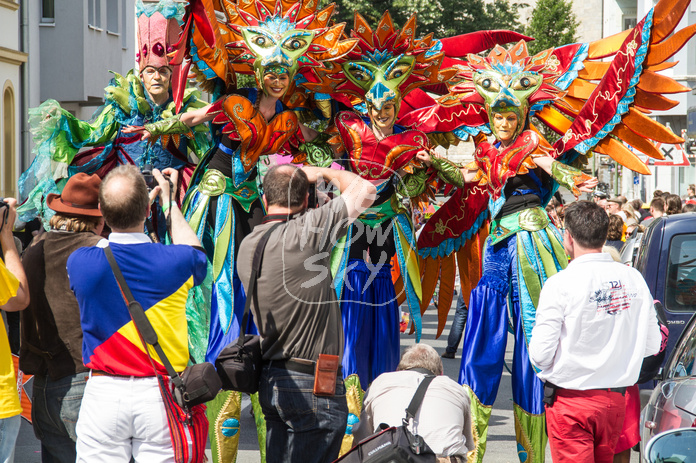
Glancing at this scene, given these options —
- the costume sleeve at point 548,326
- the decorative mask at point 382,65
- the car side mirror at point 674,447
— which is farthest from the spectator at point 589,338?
the decorative mask at point 382,65

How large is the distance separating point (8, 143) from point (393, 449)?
15807 mm

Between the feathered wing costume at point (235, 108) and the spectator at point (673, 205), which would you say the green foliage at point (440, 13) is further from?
the feathered wing costume at point (235, 108)

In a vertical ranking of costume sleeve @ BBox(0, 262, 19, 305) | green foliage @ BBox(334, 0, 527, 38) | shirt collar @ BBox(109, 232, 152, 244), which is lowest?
costume sleeve @ BBox(0, 262, 19, 305)

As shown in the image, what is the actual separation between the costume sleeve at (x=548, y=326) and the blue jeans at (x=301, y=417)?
894 millimetres

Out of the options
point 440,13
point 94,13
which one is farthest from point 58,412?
point 440,13

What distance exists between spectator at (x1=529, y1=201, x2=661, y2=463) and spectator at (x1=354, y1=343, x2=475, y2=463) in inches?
15.9

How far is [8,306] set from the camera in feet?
12.1

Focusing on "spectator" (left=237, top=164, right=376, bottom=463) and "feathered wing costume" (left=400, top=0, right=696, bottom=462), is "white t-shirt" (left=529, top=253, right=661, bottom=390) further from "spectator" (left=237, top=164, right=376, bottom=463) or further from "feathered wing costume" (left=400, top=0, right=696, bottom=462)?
"feathered wing costume" (left=400, top=0, right=696, bottom=462)

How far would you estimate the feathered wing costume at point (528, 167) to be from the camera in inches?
206

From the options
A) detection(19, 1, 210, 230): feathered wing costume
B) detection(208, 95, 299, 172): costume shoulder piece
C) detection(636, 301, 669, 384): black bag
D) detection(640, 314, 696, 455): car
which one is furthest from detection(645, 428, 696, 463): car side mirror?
detection(19, 1, 210, 230): feathered wing costume

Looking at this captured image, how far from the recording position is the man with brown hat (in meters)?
3.82

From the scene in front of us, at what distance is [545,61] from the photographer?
5.71 m

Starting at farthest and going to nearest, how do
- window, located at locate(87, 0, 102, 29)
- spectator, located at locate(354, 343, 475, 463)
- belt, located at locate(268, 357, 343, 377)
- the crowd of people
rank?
window, located at locate(87, 0, 102, 29) < spectator, located at locate(354, 343, 475, 463) < belt, located at locate(268, 357, 343, 377) < the crowd of people

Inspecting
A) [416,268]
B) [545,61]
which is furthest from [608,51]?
[416,268]
